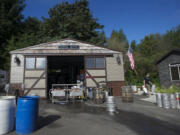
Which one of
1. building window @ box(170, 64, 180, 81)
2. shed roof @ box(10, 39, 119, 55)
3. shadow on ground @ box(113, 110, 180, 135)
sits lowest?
shadow on ground @ box(113, 110, 180, 135)

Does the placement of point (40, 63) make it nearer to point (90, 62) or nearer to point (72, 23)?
point (90, 62)

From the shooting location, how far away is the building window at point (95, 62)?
10.5 m

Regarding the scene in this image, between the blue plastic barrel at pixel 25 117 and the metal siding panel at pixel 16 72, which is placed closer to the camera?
the blue plastic barrel at pixel 25 117

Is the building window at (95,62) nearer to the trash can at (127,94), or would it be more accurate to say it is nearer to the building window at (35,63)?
the trash can at (127,94)

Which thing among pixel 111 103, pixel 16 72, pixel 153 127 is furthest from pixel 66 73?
pixel 153 127

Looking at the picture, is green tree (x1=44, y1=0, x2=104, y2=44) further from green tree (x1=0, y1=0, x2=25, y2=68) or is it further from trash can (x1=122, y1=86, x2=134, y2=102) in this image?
trash can (x1=122, y1=86, x2=134, y2=102)

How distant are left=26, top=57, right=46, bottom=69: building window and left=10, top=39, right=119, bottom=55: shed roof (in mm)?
482

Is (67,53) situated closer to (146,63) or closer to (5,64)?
(5,64)

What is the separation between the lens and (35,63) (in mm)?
9805

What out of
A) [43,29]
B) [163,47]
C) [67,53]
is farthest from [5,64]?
[163,47]

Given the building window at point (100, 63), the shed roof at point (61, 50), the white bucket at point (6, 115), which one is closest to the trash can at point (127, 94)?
the building window at point (100, 63)

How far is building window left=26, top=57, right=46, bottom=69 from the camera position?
9727 mm

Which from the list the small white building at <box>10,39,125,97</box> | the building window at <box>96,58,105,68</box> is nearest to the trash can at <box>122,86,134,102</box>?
the small white building at <box>10,39,125,97</box>

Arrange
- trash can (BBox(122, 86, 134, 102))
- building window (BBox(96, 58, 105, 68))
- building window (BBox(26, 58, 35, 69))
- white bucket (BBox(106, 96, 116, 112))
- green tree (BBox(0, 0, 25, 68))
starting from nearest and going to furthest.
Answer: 1. white bucket (BBox(106, 96, 116, 112))
2. trash can (BBox(122, 86, 134, 102))
3. building window (BBox(26, 58, 35, 69))
4. building window (BBox(96, 58, 105, 68))
5. green tree (BBox(0, 0, 25, 68))
